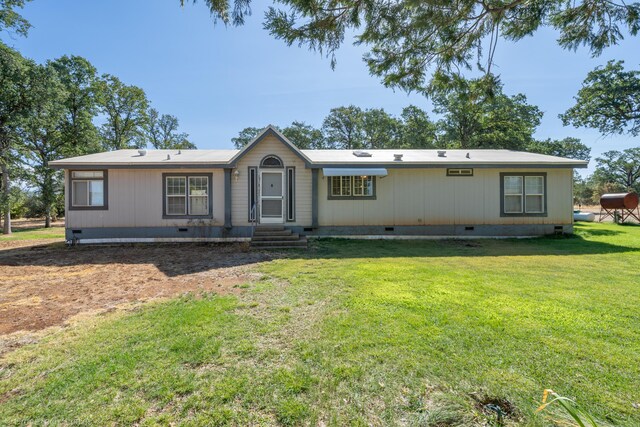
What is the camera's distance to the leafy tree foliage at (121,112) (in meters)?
25.0

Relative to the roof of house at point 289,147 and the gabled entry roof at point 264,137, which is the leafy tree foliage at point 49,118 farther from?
the gabled entry roof at point 264,137

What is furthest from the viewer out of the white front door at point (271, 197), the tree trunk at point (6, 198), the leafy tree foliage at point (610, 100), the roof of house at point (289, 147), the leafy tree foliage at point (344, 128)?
the leafy tree foliage at point (344, 128)

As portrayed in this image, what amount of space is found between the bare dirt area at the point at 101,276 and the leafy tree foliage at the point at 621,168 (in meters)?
59.4

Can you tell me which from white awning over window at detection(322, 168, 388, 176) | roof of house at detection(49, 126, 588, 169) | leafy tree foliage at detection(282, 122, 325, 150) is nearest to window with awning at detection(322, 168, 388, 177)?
white awning over window at detection(322, 168, 388, 176)

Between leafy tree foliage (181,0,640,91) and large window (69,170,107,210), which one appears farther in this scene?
large window (69,170,107,210)

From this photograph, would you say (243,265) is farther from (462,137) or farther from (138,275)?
(462,137)

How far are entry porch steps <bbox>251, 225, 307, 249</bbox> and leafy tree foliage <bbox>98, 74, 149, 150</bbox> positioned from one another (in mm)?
22442

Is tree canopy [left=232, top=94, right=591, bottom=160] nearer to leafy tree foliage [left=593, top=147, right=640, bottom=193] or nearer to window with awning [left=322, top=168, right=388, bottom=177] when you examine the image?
window with awning [left=322, top=168, right=388, bottom=177]

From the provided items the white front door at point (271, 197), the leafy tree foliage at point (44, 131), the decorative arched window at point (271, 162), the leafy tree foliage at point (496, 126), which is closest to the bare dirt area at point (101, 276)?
the white front door at point (271, 197)

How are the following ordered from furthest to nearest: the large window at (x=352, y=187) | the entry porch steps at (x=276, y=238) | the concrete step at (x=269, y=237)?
the large window at (x=352, y=187) < the concrete step at (x=269, y=237) < the entry porch steps at (x=276, y=238)

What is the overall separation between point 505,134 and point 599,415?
2976 cm

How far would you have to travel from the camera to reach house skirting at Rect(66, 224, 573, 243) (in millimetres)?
10203

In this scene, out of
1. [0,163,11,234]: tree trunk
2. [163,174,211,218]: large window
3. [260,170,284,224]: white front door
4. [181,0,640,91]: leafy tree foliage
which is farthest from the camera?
[0,163,11,234]: tree trunk

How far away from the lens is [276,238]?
9586 mm
